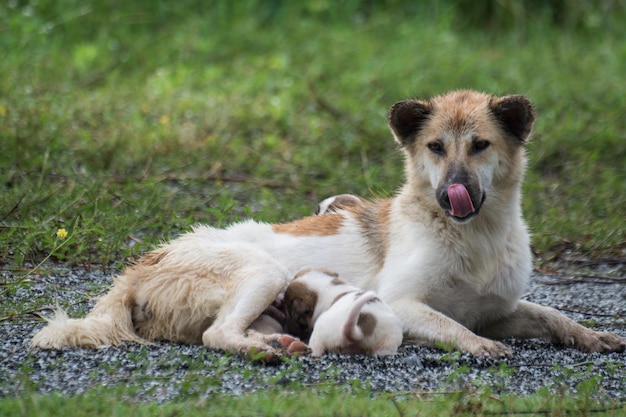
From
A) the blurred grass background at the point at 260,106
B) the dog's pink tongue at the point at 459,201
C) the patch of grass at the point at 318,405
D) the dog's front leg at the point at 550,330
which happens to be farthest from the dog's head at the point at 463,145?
the blurred grass background at the point at 260,106

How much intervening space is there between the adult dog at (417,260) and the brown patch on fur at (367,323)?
1.14 feet

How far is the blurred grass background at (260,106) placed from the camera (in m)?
7.81

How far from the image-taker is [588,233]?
26.5ft

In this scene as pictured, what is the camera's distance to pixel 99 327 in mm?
5414

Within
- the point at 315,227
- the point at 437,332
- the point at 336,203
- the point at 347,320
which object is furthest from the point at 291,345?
the point at 336,203

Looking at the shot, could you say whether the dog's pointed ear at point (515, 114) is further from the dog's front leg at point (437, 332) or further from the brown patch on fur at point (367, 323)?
the brown patch on fur at point (367, 323)

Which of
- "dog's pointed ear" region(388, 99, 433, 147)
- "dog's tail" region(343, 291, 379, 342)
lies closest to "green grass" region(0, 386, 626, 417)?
"dog's tail" region(343, 291, 379, 342)

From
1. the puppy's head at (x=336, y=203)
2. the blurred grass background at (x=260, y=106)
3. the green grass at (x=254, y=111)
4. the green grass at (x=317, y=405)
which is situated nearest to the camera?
the green grass at (x=317, y=405)

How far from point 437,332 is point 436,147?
1046 mm

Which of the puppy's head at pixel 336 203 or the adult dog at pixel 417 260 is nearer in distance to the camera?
the adult dog at pixel 417 260

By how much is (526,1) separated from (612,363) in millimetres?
9794

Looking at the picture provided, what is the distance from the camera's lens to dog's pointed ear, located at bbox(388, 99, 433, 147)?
6094mm

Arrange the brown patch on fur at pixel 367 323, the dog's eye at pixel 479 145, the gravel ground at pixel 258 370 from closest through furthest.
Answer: the gravel ground at pixel 258 370 < the brown patch on fur at pixel 367 323 < the dog's eye at pixel 479 145

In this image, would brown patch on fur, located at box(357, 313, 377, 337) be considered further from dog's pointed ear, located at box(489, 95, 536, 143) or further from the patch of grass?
dog's pointed ear, located at box(489, 95, 536, 143)
